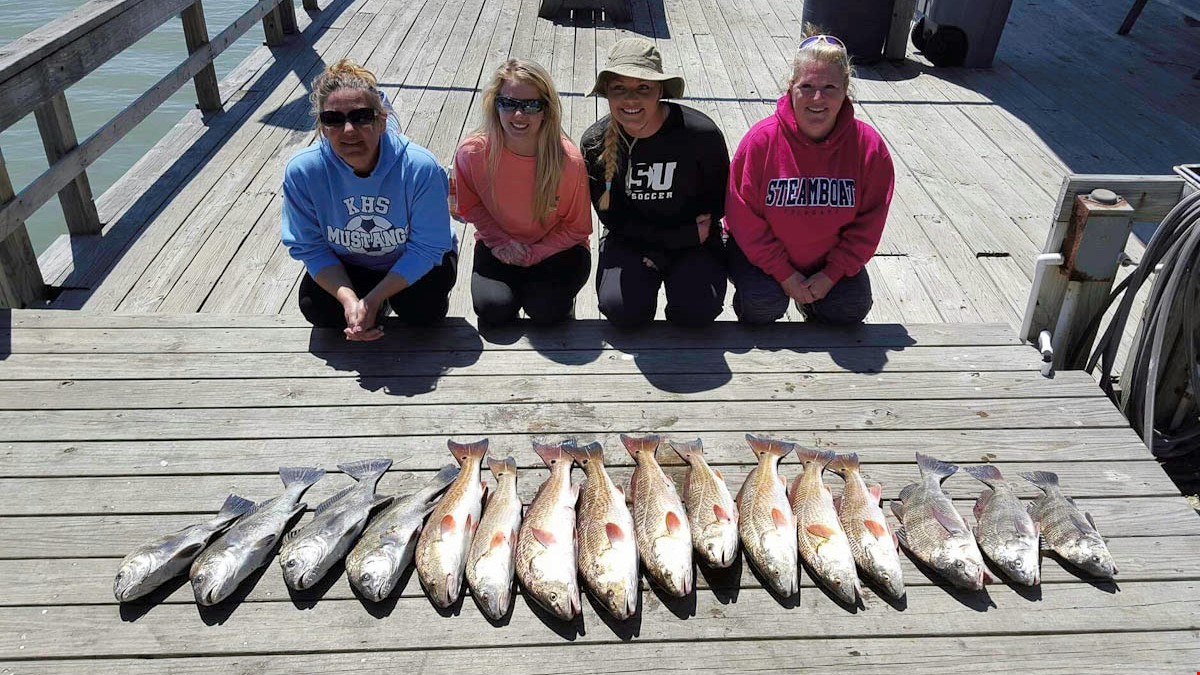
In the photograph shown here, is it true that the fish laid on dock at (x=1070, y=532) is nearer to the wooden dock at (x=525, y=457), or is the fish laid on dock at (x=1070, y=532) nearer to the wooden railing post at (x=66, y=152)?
the wooden dock at (x=525, y=457)

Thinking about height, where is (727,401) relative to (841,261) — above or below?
below

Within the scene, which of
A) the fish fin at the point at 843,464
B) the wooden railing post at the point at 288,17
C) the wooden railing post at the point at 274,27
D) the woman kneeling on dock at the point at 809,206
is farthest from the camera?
the wooden railing post at the point at 288,17

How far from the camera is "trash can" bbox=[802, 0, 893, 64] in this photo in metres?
8.05

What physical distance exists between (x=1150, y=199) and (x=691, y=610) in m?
2.81

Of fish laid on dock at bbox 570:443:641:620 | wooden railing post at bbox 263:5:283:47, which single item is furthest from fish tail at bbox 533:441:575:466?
wooden railing post at bbox 263:5:283:47

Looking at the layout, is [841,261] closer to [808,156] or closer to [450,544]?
[808,156]

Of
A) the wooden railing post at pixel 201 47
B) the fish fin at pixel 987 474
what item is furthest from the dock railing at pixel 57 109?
the fish fin at pixel 987 474

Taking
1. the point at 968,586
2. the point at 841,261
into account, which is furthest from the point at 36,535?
the point at 841,261

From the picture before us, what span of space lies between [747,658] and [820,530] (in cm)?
51

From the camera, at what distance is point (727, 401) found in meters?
3.47

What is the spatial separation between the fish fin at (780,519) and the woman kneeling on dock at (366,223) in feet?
6.19

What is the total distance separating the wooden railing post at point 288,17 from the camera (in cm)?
848

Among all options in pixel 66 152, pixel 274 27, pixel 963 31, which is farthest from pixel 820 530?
pixel 274 27

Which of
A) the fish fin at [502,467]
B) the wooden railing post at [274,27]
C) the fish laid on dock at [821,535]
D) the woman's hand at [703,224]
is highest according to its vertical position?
the woman's hand at [703,224]
